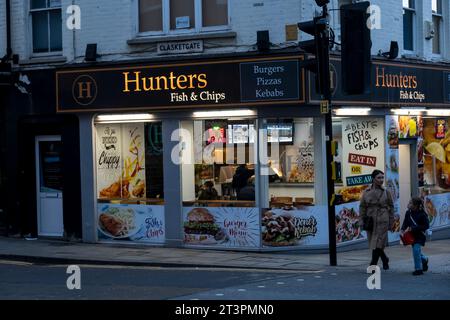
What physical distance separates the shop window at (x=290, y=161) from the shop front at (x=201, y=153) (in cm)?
2

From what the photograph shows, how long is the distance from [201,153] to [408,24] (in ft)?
20.7

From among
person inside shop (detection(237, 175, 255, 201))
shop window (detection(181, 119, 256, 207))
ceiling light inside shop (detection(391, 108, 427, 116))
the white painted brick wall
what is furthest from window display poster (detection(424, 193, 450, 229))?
shop window (detection(181, 119, 256, 207))

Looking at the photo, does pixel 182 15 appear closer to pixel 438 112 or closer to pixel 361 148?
pixel 361 148

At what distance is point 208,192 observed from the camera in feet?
59.2

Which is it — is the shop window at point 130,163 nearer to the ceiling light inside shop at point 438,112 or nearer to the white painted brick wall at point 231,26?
the white painted brick wall at point 231,26

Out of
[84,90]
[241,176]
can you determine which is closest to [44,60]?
[84,90]

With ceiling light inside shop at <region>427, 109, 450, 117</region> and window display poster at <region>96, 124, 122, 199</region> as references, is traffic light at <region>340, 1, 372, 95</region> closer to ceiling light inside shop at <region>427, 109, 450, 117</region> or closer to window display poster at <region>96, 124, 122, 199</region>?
window display poster at <region>96, 124, 122, 199</region>

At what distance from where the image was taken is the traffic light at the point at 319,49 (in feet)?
47.9

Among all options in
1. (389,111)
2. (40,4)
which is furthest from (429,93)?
(40,4)

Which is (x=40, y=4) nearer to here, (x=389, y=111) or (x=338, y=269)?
(x=389, y=111)

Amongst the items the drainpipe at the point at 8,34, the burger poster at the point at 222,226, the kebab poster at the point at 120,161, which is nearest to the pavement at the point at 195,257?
the burger poster at the point at 222,226

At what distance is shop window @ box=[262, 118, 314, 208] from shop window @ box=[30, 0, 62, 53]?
5.97 metres

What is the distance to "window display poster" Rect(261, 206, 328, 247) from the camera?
17.0 m
